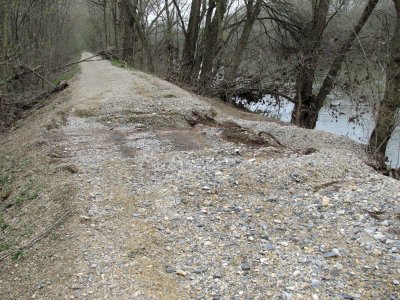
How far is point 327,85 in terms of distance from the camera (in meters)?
13.8

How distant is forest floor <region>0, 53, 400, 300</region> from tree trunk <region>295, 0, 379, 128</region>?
22.6ft

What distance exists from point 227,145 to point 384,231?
11.2 feet

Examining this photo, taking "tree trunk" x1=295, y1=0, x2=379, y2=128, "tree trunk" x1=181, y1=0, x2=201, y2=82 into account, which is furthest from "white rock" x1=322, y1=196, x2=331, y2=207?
"tree trunk" x1=181, y1=0, x2=201, y2=82

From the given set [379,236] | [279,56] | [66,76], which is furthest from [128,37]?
[379,236]

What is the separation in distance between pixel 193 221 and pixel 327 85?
1066 centimetres

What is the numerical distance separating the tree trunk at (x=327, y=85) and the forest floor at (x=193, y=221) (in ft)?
22.6

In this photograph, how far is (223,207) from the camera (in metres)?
4.70

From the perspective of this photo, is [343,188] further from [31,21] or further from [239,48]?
[31,21]

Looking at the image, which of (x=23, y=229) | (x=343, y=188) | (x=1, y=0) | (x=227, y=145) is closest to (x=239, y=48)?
(x=1, y=0)

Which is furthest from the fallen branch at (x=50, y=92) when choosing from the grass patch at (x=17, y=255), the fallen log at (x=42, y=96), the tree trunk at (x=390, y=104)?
the grass patch at (x=17, y=255)

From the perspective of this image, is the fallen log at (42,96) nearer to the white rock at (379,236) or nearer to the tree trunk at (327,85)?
the tree trunk at (327,85)

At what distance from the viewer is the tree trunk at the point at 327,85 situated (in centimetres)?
1264

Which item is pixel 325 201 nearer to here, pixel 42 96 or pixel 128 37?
pixel 42 96

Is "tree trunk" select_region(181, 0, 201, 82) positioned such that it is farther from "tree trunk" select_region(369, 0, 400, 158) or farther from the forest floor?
the forest floor
